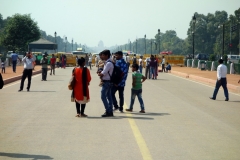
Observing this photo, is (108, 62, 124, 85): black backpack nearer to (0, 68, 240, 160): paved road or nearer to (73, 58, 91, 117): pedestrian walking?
(73, 58, 91, 117): pedestrian walking

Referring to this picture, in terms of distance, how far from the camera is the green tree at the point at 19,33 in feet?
286

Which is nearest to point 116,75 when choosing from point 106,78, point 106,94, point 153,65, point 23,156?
point 106,78

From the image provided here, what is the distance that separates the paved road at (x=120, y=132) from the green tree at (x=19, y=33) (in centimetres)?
7249

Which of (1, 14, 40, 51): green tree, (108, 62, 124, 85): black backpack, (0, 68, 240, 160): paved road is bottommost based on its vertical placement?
(0, 68, 240, 160): paved road

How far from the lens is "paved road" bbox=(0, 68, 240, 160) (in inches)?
322

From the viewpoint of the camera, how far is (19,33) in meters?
88.1

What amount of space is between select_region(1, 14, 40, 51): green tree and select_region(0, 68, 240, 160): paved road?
7249cm

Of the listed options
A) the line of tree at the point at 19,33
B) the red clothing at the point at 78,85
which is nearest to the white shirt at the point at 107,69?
the red clothing at the point at 78,85

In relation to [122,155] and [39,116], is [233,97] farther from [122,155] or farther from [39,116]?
[122,155]

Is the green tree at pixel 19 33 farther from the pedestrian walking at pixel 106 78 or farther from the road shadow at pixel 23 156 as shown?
the road shadow at pixel 23 156

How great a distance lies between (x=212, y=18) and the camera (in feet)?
544

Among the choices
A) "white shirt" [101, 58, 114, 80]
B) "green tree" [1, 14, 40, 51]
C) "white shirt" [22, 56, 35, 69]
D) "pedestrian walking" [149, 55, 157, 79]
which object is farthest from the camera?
"green tree" [1, 14, 40, 51]

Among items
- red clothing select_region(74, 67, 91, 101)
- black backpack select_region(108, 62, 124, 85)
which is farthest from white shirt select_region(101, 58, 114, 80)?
red clothing select_region(74, 67, 91, 101)

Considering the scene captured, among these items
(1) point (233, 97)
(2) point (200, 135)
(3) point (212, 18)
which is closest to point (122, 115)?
(2) point (200, 135)
